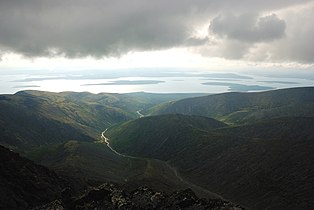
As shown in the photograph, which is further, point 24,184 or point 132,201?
point 24,184

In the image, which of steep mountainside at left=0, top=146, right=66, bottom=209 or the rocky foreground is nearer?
the rocky foreground

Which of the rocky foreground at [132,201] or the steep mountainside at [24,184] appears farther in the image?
the steep mountainside at [24,184]

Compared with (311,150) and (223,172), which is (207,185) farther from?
(311,150)

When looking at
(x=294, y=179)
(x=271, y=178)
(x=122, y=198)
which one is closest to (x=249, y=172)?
(x=271, y=178)
